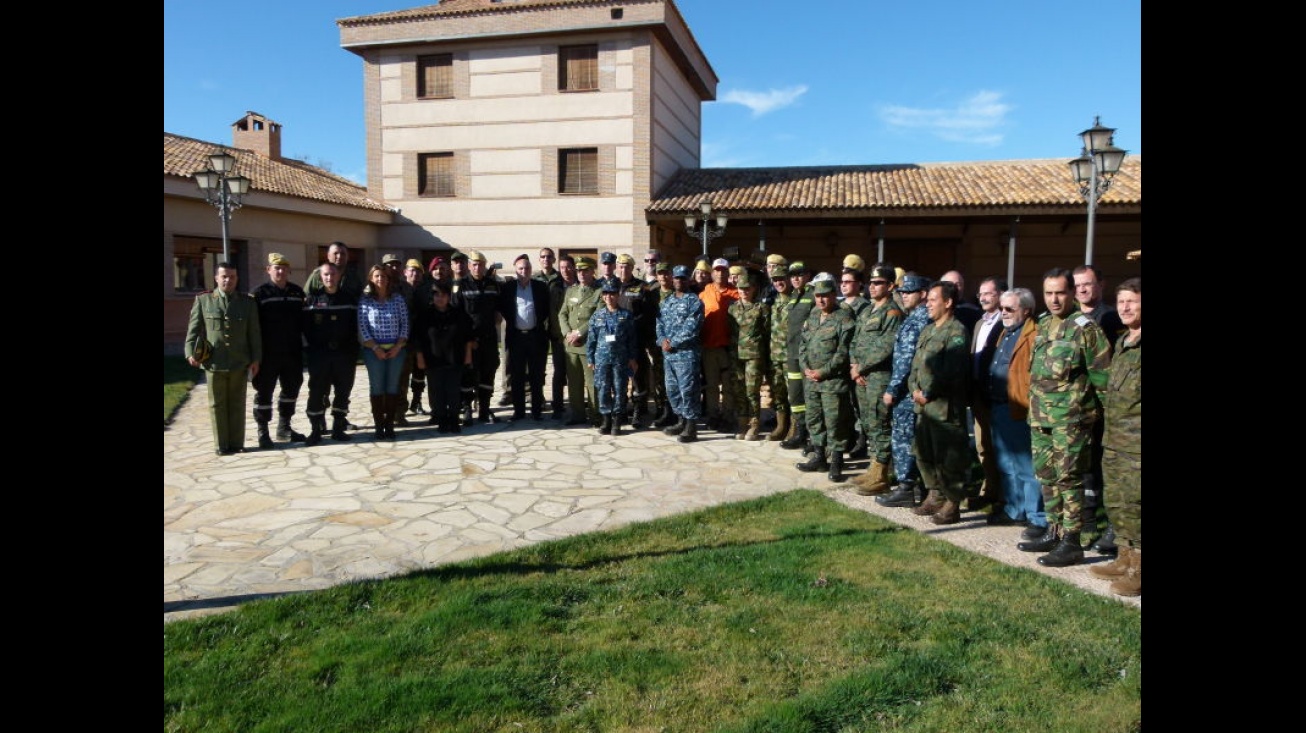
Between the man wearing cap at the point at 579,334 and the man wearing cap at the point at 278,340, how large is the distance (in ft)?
9.99

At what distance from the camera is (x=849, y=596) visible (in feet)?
14.8

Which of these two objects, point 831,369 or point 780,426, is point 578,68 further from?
point 831,369

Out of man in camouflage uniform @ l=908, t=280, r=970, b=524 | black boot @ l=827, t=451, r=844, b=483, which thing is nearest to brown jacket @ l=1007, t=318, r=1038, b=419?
man in camouflage uniform @ l=908, t=280, r=970, b=524

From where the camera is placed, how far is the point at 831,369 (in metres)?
7.32

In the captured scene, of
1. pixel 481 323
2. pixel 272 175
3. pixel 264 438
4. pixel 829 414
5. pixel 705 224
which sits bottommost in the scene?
pixel 264 438

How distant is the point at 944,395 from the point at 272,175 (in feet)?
71.4

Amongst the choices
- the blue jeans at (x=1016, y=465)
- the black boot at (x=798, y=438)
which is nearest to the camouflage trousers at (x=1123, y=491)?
the blue jeans at (x=1016, y=465)

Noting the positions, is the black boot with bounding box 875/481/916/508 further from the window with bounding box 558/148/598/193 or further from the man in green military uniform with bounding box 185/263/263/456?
the window with bounding box 558/148/598/193

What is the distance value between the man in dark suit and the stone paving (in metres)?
0.67

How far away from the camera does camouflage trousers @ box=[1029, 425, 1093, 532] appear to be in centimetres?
494

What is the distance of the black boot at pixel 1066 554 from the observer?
508 centimetres

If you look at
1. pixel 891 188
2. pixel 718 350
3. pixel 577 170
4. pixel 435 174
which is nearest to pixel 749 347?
pixel 718 350
